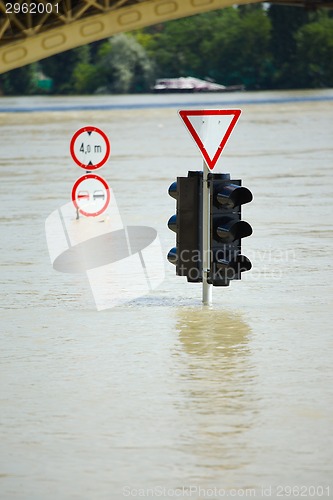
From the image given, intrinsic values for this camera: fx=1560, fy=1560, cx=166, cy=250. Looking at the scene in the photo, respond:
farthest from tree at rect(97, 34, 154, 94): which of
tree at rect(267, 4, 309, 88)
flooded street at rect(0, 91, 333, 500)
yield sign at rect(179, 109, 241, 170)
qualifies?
yield sign at rect(179, 109, 241, 170)

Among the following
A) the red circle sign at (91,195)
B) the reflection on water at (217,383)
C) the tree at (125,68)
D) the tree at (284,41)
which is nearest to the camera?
the reflection on water at (217,383)

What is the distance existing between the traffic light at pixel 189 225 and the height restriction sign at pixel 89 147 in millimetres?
6483

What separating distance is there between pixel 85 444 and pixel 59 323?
350cm

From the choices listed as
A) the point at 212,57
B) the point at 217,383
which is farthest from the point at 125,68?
the point at 217,383

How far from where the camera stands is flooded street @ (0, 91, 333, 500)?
6156 millimetres

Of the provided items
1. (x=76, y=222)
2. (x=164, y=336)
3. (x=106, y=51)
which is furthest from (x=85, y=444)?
(x=106, y=51)

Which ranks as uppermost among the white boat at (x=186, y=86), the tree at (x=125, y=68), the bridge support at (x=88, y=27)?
the bridge support at (x=88, y=27)

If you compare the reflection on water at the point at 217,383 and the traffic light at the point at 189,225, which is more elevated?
the traffic light at the point at 189,225

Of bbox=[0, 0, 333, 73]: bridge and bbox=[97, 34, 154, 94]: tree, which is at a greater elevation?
bbox=[0, 0, 333, 73]: bridge

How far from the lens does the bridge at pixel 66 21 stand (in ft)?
198

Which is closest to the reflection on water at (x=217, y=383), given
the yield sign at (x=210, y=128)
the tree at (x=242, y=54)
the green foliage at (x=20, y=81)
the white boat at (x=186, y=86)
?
the yield sign at (x=210, y=128)

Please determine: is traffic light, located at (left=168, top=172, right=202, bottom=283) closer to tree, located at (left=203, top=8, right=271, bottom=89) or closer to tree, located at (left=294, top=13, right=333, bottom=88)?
tree, located at (left=294, top=13, right=333, bottom=88)

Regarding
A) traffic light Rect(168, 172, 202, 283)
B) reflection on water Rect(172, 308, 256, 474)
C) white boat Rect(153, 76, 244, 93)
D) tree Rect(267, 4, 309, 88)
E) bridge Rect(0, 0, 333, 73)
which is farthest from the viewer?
tree Rect(267, 4, 309, 88)

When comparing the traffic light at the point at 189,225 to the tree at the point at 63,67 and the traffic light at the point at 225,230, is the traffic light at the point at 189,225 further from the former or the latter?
the tree at the point at 63,67
